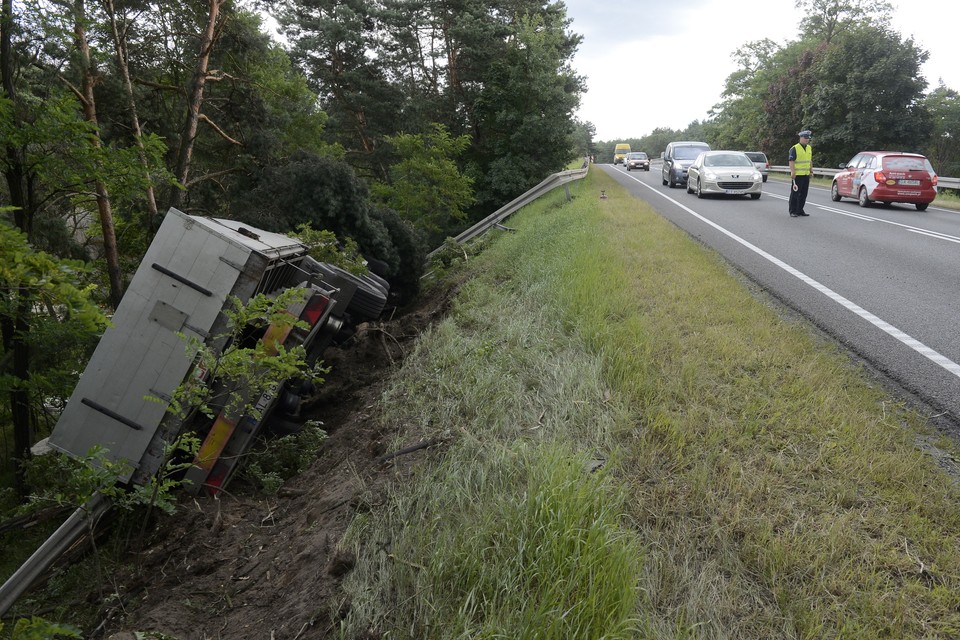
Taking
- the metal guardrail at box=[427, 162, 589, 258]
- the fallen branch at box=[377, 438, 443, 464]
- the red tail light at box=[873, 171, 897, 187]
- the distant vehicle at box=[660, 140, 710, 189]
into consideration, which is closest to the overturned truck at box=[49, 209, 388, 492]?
the fallen branch at box=[377, 438, 443, 464]

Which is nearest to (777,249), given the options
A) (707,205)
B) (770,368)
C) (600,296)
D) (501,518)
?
(600,296)

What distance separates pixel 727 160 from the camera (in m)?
17.2

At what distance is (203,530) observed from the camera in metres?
4.46

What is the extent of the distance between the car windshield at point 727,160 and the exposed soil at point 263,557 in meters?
15.2

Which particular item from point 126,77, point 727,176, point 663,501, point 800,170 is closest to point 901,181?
point 727,176

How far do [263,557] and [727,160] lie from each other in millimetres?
17436

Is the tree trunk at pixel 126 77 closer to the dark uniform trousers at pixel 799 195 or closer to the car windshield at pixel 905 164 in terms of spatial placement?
the dark uniform trousers at pixel 799 195

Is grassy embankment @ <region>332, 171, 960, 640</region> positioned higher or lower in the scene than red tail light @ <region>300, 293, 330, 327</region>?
higher

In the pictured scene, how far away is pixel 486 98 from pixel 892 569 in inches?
1047

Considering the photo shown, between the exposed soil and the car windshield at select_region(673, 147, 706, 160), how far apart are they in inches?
813

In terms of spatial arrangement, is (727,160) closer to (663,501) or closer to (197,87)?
(197,87)

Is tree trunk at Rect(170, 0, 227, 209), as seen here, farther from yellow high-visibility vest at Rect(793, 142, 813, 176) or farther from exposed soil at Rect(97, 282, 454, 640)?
yellow high-visibility vest at Rect(793, 142, 813, 176)

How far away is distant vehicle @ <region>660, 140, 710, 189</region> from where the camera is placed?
845 inches

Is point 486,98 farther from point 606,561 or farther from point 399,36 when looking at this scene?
point 606,561
